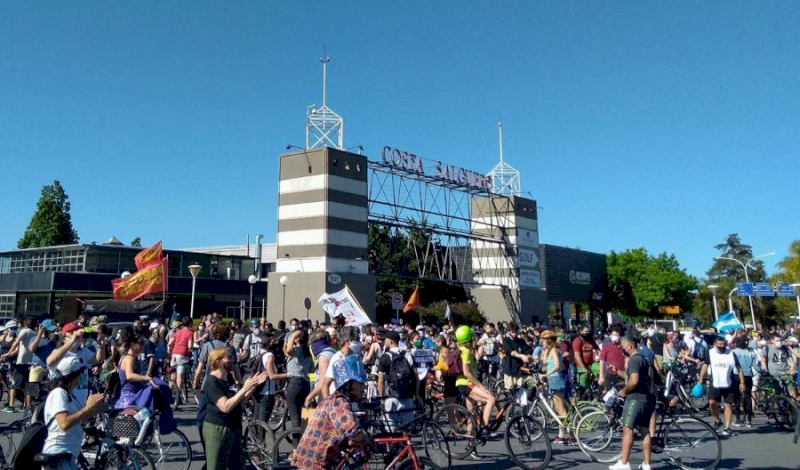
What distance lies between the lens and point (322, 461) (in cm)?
530

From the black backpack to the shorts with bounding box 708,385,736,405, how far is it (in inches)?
434

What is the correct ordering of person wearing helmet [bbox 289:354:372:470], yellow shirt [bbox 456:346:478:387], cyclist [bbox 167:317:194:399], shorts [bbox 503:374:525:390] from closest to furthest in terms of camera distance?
person wearing helmet [bbox 289:354:372:470], yellow shirt [bbox 456:346:478:387], shorts [bbox 503:374:525:390], cyclist [bbox 167:317:194:399]

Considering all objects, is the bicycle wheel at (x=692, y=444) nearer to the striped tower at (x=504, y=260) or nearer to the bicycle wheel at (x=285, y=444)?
the bicycle wheel at (x=285, y=444)

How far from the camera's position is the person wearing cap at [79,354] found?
309 inches

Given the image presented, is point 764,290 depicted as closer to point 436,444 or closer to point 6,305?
point 436,444

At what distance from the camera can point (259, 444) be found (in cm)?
838

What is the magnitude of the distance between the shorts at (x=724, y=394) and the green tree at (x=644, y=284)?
2684 inches

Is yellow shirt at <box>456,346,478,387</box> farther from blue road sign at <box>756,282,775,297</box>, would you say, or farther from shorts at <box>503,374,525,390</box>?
blue road sign at <box>756,282,775,297</box>

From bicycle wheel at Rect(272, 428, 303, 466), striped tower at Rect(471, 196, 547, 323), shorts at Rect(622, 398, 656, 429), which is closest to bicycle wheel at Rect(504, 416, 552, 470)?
shorts at Rect(622, 398, 656, 429)

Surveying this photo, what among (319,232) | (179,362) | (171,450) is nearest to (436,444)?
(171,450)

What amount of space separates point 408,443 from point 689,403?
34.5 feet

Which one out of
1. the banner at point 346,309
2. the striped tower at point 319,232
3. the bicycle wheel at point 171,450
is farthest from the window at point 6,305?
the bicycle wheel at point 171,450

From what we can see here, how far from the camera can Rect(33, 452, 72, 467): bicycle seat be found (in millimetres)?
4945

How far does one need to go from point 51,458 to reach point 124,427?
2.25 m
